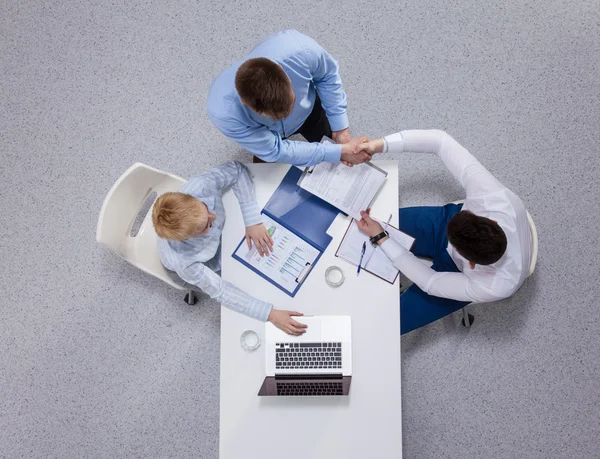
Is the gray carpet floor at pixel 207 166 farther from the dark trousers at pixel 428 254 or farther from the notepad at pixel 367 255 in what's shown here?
the notepad at pixel 367 255

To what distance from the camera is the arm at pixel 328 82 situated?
1727 millimetres

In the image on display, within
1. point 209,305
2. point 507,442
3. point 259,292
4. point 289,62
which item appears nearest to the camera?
point 289,62

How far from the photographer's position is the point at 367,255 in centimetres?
182

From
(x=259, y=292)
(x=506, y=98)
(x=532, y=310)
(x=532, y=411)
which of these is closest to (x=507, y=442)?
(x=532, y=411)

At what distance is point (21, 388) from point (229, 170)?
166 centimetres

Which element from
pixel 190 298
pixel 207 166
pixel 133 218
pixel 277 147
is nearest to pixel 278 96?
pixel 277 147

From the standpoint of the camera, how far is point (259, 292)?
1830mm

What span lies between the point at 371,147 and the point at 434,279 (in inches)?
22.0

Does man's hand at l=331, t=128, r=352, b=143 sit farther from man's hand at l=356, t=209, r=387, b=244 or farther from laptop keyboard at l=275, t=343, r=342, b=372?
laptop keyboard at l=275, t=343, r=342, b=372

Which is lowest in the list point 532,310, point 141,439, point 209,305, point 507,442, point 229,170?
point 141,439

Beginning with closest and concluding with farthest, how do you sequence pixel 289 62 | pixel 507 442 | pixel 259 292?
pixel 289 62
pixel 259 292
pixel 507 442

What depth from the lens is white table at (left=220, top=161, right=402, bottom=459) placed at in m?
1.75

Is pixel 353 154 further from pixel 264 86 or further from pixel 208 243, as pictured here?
pixel 208 243

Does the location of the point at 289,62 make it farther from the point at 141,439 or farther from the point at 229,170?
the point at 141,439
